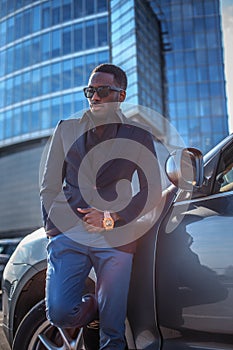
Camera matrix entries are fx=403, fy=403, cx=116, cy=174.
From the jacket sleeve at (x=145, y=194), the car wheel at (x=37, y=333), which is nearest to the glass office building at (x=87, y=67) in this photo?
the car wheel at (x=37, y=333)

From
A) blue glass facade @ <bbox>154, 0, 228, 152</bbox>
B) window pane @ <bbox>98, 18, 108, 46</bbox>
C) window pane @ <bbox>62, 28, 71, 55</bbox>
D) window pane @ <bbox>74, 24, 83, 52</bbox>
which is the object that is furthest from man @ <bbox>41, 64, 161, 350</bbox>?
blue glass facade @ <bbox>154, 0, 228, 152</bbox>

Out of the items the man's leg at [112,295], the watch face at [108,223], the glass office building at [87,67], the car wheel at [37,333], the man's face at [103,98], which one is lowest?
the car wheel at [37,333]

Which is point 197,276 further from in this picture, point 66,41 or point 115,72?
point 66,41

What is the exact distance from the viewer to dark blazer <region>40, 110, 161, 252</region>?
6.51ft

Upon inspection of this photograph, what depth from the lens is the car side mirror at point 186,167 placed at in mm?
1883

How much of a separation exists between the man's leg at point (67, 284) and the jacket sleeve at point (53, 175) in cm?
20

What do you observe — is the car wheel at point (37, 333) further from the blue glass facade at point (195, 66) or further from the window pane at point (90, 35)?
the blue glass facade at point (195, 66)

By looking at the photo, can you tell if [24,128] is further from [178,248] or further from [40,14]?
[178,248]

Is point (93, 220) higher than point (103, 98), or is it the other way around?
point (103, 98)

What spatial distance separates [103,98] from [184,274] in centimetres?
96

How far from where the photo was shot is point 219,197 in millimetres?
2002

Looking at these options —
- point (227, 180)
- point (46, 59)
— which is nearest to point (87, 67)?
point (46, 59)

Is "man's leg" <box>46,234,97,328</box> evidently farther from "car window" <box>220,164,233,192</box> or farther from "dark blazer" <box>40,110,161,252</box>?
"car window" <box>220,164,233,192</box>

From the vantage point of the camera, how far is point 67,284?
74.8 inches
